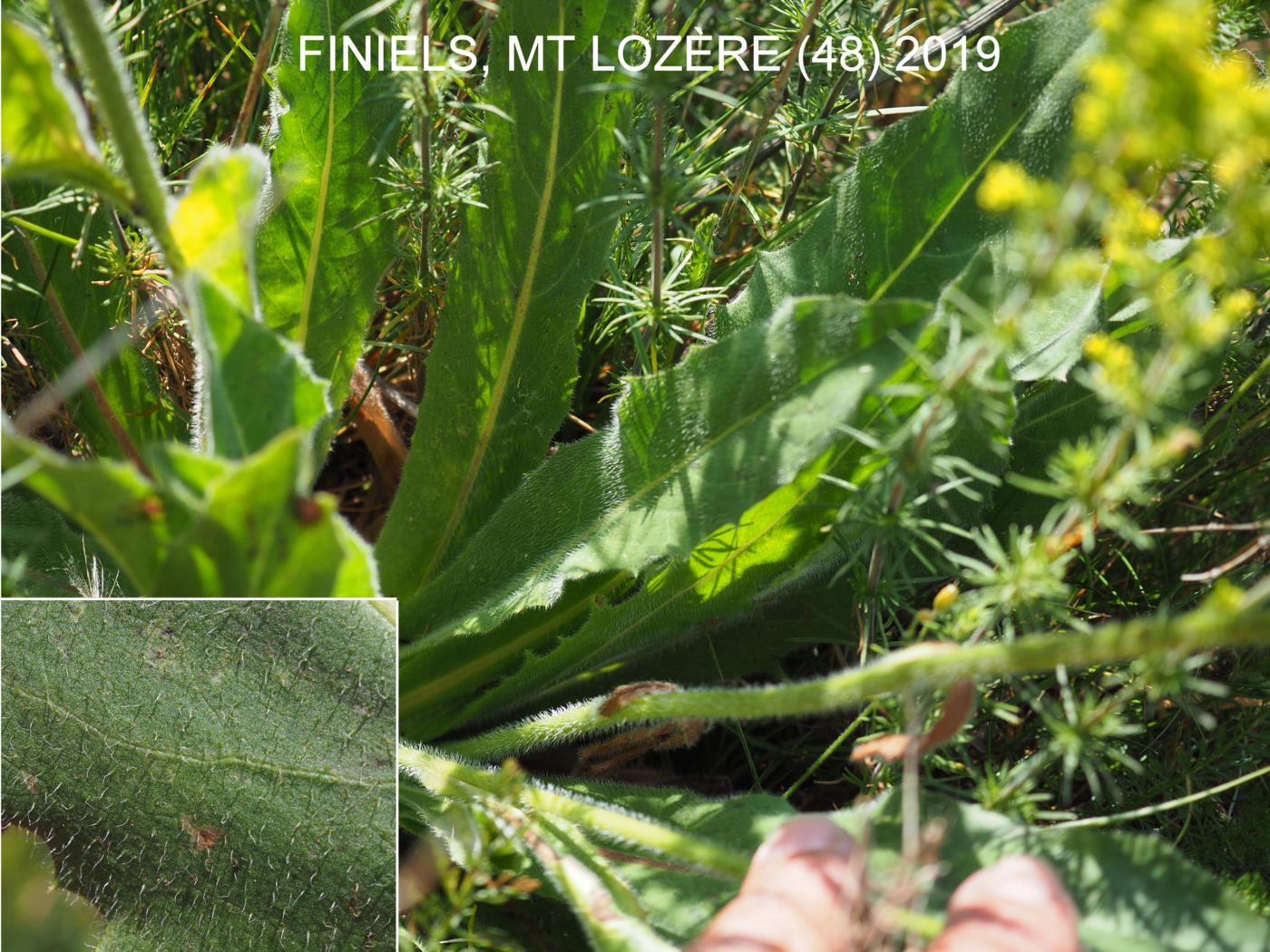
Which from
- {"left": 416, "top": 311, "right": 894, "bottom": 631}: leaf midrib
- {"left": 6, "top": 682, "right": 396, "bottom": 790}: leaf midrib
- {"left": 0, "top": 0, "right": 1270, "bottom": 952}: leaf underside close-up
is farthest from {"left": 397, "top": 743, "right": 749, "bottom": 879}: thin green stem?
{"left": 416, "top": 311, "right": 894, "bottom": 631}: leaf midrib

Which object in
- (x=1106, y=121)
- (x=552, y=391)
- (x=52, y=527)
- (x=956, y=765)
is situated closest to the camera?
(x=1106, y=121)

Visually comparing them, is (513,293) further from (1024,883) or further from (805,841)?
(1024,883)

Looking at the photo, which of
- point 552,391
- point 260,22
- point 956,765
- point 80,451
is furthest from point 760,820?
point 260,22

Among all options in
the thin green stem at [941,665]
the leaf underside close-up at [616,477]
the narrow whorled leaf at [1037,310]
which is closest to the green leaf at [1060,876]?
the leaf underside close-up at [616,477]

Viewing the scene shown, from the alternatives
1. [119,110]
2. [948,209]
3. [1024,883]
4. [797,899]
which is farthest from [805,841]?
[119,110]

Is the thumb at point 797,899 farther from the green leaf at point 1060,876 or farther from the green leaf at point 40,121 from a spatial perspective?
the green leaf at point 40,121

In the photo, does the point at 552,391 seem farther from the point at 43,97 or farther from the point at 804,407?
the point at 43,97
